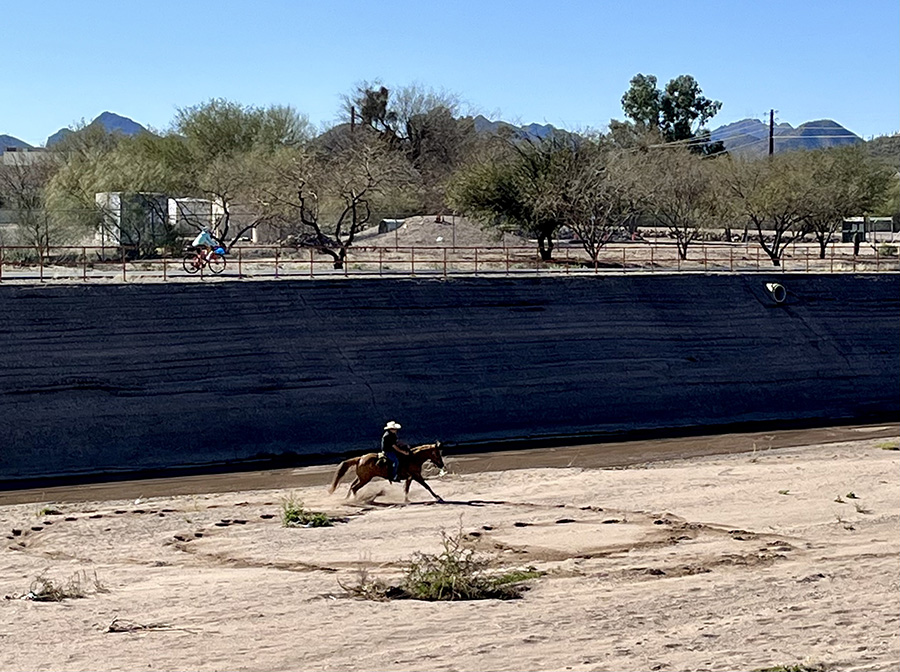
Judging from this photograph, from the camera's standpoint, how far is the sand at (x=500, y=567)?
1059cm

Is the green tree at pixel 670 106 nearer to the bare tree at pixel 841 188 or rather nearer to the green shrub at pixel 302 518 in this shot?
the bare tree at pixel 841 188

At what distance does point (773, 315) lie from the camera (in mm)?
39688

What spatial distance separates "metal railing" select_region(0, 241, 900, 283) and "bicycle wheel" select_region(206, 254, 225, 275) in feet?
0.79

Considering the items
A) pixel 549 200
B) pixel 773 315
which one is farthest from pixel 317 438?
pixel 549 200

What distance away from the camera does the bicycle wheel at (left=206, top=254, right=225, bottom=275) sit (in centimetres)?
3678

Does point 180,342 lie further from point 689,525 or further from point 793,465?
point 689,525

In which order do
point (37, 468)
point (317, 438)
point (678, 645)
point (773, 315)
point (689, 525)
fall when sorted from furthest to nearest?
point (773, 315) → point (317, 438) → point (37, 468) → point (689, 525) → point (678, 645)

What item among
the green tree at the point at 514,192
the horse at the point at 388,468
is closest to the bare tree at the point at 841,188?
the green tree at the point at 514,192

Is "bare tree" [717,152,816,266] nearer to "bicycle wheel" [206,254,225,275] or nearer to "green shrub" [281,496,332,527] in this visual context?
"bicycle wheel" [206,254,225,275]

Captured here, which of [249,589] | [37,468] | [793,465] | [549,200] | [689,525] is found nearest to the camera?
[249,589]

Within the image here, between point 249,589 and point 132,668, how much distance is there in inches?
122

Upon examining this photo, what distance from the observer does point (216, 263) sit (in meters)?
37.6

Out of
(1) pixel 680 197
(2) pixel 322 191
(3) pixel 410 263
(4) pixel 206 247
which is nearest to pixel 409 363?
(4) pixel 206 247

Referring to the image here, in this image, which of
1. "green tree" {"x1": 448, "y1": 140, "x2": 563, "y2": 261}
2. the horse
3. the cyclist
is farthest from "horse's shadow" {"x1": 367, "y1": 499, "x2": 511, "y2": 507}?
"green tree" {"x1": 448, "y1": 140, "x2": 563, "y2": 261}
